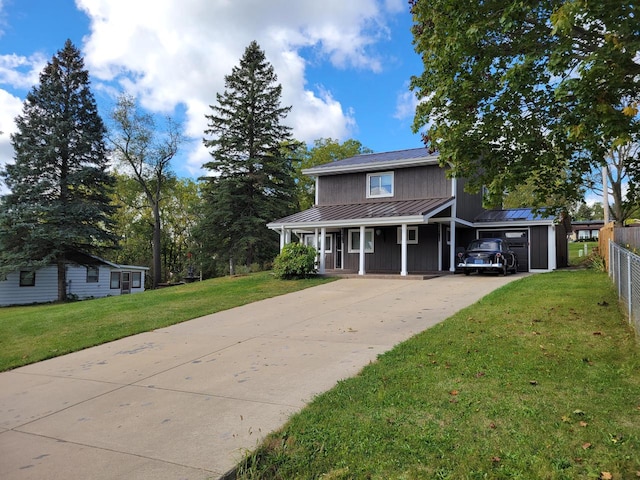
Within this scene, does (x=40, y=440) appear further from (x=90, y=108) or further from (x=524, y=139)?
(x=90, y=108)

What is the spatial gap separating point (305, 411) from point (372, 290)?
10.0 meters

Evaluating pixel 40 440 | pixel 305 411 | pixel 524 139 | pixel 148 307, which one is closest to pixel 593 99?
pixel 524 139

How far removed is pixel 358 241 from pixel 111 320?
13417 millimetres

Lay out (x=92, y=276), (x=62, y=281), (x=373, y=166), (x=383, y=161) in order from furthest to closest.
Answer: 1. (x=92, y=276)
2. (x=62, y=281)
3. (x=373, y=166)
4. (x=383, y=161)

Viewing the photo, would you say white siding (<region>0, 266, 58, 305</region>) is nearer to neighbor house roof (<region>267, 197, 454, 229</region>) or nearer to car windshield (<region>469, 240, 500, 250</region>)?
neighbor house roof (<region>267, 197, 454, 229</region>)

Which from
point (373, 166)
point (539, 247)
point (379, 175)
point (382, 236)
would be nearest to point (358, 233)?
point (382, 236)

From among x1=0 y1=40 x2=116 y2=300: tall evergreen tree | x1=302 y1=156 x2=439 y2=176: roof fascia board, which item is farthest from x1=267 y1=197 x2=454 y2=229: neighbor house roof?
x1=0 y1=40 x2=116 y2=300: tall evergreen tree

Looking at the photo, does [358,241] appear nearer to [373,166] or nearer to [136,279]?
[373,166]

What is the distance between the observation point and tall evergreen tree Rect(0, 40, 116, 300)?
25.4 meters

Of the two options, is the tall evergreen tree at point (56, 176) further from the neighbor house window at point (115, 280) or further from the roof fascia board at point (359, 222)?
the roof fascia board at point (359, 222)

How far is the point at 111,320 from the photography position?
36.7ft

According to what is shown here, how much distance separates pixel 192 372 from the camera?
20.5ft

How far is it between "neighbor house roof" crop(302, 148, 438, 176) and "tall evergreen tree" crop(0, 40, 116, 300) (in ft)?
47.4

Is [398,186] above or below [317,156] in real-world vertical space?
below
